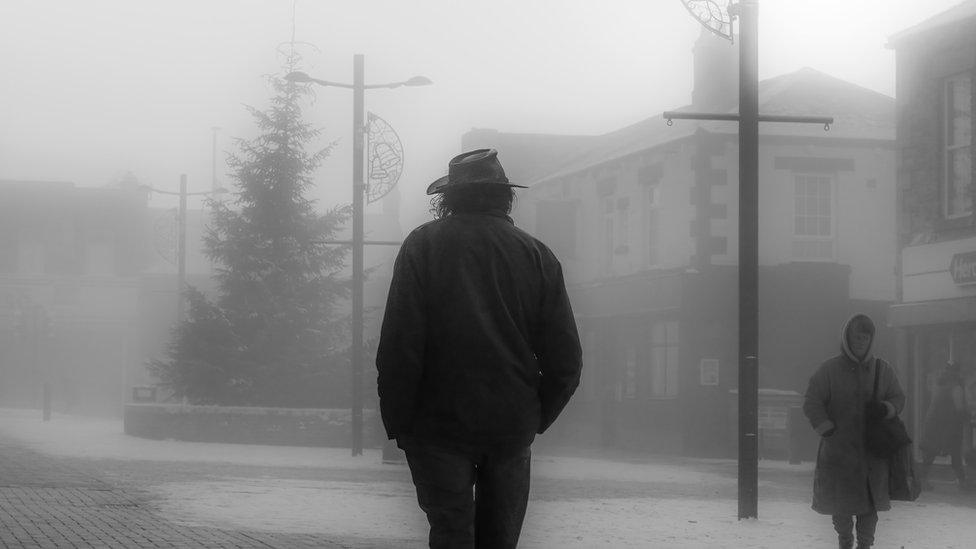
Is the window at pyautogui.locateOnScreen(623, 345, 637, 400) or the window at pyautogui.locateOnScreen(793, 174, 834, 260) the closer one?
the window at pyautogui.locateOnScreen(793, 174, 834, 260)

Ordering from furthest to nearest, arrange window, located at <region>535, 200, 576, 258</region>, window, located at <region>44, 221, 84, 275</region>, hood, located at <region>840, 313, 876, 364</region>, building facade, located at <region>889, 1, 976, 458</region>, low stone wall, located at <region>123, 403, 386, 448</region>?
window, located at <region>44, 221, 84, 275</region> → window, located at <region>535, 200, 576, 258</region> → low stone wall, located at <region>123, 403, 386, 448</region> → building facade, located at <region>889, 1, 976, 458</region> → hood, located at <region>840, 313, 876, 364</region>

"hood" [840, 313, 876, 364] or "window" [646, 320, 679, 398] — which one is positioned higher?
"hood" [840, 313, 876, 364]

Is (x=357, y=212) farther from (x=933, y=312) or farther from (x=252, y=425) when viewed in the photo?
(x=933, y=312)

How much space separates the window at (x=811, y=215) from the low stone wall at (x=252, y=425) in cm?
971

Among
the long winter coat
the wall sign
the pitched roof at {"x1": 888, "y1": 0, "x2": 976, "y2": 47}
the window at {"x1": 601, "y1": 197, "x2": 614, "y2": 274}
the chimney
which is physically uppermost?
the chimney

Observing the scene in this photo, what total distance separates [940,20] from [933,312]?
167 inches

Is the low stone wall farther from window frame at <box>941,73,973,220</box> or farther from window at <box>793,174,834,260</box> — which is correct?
window frame at <box>941,73,973,220</box>

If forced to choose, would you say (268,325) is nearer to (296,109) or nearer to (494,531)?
(296,109)

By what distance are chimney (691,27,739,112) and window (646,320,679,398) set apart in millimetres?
5217

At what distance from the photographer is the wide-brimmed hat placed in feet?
19.2

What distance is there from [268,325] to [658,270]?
29.0 feet

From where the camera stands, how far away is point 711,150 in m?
34.2

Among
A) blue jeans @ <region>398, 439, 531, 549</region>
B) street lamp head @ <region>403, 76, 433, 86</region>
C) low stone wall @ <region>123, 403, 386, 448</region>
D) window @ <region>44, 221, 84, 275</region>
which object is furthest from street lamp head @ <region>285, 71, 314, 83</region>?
window @ <region>44, 221, 84, 275</region>

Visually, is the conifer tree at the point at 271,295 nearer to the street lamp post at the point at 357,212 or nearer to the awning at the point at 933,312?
the street lamp post at the point at 357,212
